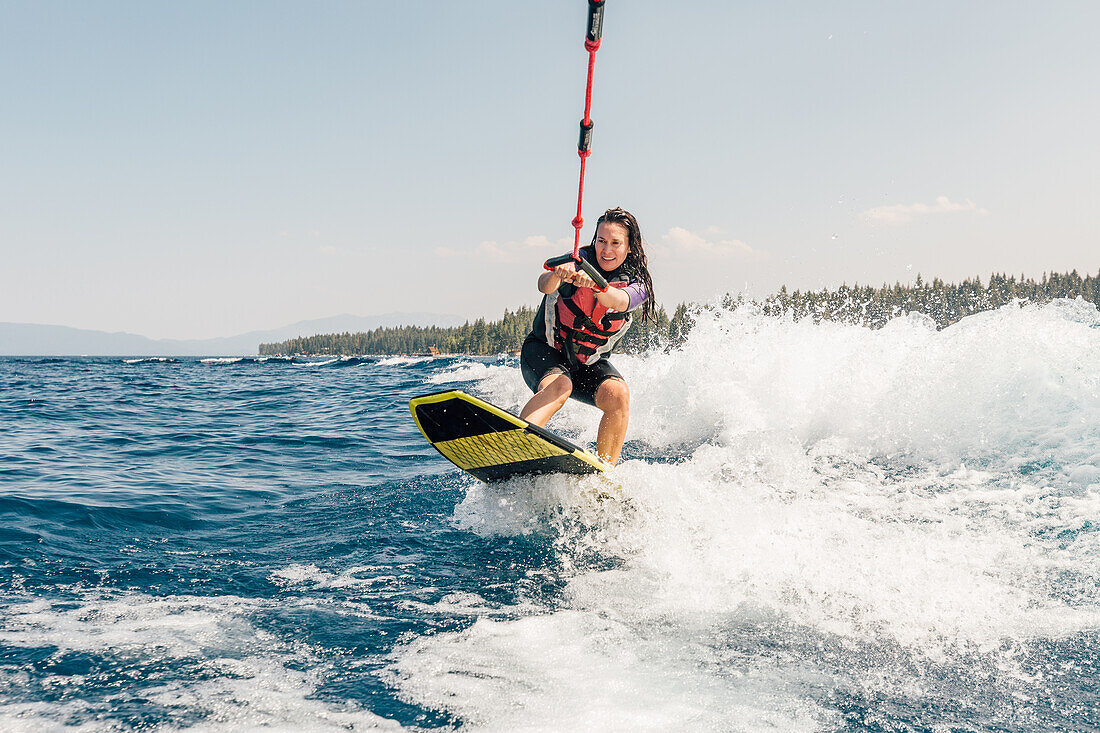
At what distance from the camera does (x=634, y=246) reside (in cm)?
508

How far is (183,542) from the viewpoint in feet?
14.4

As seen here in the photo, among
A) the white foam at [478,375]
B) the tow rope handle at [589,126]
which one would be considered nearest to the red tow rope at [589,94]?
the tow rope handle at [589,126]

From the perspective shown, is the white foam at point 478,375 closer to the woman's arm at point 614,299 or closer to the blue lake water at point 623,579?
the blue lake water at point 623,579

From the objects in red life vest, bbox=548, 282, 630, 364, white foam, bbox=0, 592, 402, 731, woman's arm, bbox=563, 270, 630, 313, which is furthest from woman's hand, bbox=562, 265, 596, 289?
white foam, bbox=0, 592, 402, 731

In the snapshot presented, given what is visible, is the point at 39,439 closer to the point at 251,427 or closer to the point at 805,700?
the point at 251,427

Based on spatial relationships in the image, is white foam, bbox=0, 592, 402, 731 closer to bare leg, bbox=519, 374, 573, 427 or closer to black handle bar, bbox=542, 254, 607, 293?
bare leg, bbox=519, 374, 573, 427

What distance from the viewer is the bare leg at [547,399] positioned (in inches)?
188

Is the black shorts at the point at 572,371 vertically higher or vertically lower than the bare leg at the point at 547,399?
higher

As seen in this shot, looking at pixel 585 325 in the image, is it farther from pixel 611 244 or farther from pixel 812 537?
pixel 812 537

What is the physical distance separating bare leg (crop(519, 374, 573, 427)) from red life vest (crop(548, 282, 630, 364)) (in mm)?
256

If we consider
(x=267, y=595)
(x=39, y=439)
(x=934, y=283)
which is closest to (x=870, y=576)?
(x=267, y=595)

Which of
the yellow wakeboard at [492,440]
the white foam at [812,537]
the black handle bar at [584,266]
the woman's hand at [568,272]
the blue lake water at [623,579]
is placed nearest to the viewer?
the blue lake water at [623,579]

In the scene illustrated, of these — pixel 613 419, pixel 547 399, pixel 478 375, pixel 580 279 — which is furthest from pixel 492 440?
pixel 478 375

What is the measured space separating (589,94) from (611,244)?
110 cm
